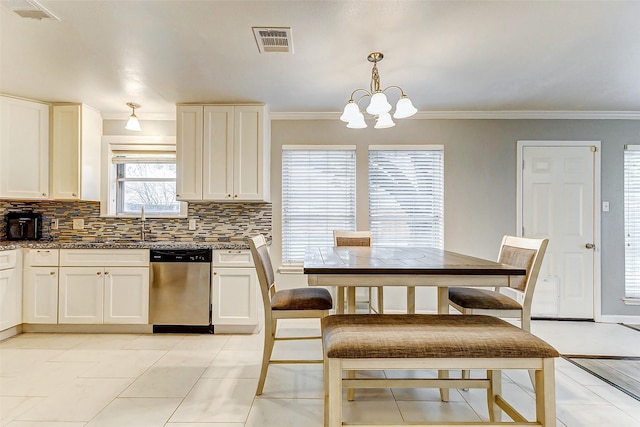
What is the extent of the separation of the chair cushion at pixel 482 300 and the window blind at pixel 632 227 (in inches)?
99.2

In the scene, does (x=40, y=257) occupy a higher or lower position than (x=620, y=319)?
higher

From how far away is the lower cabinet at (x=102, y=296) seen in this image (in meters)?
3.04

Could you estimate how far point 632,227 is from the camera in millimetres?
3502

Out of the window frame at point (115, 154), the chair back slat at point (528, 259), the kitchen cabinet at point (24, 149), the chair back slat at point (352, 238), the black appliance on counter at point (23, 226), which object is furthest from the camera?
the window frame at point (115, 154)

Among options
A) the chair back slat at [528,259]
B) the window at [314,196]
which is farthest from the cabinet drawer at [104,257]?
the chair back slat at [528,259]

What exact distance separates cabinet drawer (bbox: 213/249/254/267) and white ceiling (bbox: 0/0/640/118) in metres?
1.48

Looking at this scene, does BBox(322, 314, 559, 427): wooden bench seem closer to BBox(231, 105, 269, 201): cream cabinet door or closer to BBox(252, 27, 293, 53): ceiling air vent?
BBox(252, 27, 293, 53): ceiling air vent

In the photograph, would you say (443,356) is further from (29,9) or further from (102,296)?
(102,296)

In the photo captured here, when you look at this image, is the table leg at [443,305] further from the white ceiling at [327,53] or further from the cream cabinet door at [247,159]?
the cream cabinet door at [247,159]

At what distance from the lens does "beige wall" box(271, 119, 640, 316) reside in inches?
139

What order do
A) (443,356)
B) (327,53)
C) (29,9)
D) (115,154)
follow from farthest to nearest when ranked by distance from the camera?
1. (115,154)
2. (327,53)
3. (29,9)
4. (443,356)

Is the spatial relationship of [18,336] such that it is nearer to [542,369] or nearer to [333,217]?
[333,217]

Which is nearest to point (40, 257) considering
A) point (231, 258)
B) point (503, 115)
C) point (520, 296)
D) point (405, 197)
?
point (231, 258)

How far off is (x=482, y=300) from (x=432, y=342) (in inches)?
40.1
